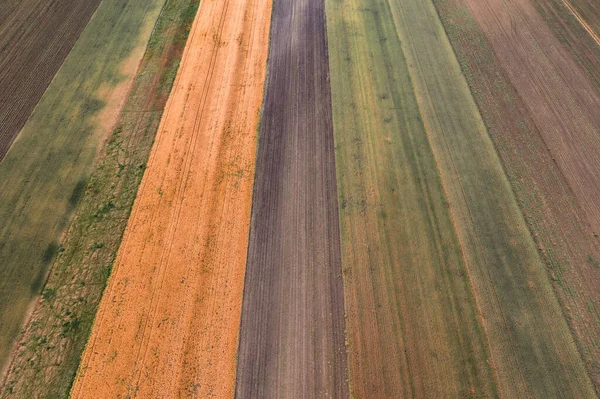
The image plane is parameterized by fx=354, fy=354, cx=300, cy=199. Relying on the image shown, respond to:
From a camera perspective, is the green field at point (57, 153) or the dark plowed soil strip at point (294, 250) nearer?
the dark plowed soil strip at point (294, 250)

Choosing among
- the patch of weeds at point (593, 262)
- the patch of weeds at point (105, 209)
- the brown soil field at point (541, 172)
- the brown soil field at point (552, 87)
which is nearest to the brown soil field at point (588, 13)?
the brown soil field at point (541, 172)

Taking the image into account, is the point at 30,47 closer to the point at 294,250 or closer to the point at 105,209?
the point at 105,209

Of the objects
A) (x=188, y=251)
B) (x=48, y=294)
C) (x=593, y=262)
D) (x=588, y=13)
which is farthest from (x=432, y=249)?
(x=588, y=13)

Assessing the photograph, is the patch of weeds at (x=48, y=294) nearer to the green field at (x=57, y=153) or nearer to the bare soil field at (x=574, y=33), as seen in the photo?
the green field at (x=57, y=153)

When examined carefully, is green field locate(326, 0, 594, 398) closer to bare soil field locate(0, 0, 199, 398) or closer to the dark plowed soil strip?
the dark plowed soil strip

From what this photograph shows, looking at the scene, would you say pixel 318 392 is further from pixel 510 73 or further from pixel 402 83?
pixel 510 73

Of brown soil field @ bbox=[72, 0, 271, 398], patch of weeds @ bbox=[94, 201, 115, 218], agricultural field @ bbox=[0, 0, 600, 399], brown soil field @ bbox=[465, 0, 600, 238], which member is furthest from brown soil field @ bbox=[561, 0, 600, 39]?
patch of weeds @ bbox=[94, 201, 115, 218]

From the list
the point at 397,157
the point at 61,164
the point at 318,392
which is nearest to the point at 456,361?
the point at 318,392
